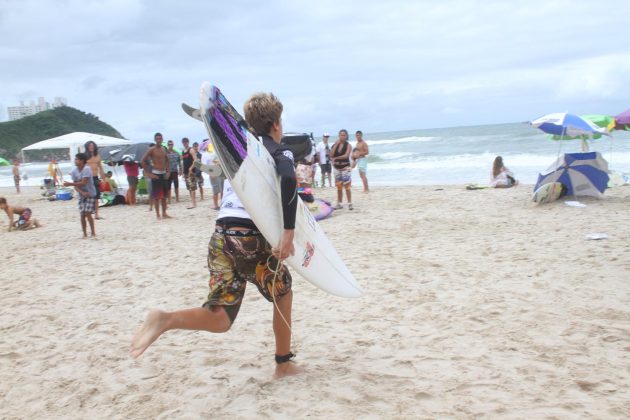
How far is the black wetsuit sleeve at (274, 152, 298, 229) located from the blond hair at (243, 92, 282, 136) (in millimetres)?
277

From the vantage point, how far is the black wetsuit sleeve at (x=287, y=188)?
231 cm

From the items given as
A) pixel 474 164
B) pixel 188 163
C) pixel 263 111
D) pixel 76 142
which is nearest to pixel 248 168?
pixel 263 111

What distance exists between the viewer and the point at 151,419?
2.50m

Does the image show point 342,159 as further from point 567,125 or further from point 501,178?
point 501,178

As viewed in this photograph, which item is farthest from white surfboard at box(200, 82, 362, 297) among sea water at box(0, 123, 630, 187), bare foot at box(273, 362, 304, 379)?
sea water at box(0, 123, 630, 187)

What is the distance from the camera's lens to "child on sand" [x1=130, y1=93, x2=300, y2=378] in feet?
7.89

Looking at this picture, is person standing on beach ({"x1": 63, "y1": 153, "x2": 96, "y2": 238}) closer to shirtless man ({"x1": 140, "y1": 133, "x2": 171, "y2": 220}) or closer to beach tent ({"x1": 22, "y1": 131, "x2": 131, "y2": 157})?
shirtless man ({"x1": 140, "y1": 133, "x2": 171, "y2": 220})

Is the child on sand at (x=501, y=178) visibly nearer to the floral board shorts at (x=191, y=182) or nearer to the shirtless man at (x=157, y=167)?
the floral board shorts at (x=191, y=182)

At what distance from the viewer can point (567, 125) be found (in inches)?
330

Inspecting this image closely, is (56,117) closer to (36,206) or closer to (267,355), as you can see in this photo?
(36,206)

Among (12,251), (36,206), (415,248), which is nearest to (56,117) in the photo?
(36,206)

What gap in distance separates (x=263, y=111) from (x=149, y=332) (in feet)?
4.07

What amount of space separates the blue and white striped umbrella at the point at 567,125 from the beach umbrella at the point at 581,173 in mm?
441

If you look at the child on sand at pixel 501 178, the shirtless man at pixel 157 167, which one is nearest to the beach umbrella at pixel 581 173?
the child on sand at pixel 501 178
